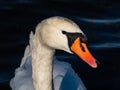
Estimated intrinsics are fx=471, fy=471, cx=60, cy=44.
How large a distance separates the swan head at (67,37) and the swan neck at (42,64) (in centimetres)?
25

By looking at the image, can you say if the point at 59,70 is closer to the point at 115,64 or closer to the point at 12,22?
the point at 115,64

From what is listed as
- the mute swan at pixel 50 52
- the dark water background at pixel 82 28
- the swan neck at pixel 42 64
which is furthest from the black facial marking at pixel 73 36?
the dark water background at pixel 82 28

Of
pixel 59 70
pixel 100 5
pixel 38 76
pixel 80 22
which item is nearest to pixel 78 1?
pixel 100 5

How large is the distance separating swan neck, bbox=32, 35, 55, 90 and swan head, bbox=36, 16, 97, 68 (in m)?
0.25

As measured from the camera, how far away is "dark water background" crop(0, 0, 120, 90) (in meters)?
6.68

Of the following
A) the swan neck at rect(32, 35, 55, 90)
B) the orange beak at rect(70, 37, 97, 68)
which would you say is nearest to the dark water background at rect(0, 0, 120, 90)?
the swan neck at rect(32, 35, 55, 90)

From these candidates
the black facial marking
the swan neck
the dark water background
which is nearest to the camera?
the black facial marking

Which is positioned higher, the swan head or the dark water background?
the swan head

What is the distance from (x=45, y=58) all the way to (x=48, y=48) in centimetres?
17

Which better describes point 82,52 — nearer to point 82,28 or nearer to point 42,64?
point 42,64

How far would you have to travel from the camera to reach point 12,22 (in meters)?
8.07

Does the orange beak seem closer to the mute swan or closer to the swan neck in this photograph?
the mute swan

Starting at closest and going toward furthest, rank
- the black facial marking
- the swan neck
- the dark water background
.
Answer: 1. the black facial marking
2. the swan neck
3. the dark water background

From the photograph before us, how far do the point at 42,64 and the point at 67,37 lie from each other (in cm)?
68
